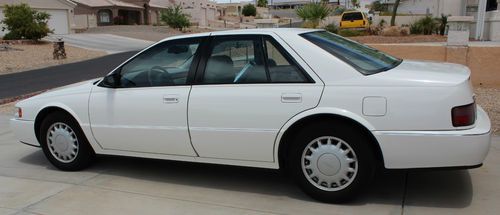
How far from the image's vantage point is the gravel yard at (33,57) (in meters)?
20.6

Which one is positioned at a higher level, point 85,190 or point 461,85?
point 461,85

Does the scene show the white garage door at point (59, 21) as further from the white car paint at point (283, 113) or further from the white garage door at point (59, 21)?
the white car paint at point (283, 113)

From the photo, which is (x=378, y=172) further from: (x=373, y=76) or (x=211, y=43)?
(x=211, y=43)

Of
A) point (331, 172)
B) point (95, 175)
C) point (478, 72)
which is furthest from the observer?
point (478, 72)

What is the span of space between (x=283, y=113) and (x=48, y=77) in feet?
47.3

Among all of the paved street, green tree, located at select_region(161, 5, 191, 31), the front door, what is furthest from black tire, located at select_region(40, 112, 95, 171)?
green tree, located at select_region(161, 5, 191, 31)

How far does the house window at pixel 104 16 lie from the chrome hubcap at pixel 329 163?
57.5 metres

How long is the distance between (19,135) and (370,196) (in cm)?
394

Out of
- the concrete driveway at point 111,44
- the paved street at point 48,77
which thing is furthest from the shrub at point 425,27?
the concrete driveway at point 111,44

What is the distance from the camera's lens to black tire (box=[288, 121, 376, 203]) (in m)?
4.06

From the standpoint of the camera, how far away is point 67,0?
44094mm

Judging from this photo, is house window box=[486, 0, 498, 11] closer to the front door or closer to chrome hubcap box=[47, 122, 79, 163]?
the front door

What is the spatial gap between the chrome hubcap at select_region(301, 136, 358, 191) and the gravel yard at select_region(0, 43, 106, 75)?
56.3 feet

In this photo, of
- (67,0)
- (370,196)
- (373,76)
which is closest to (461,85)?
(373,76)
